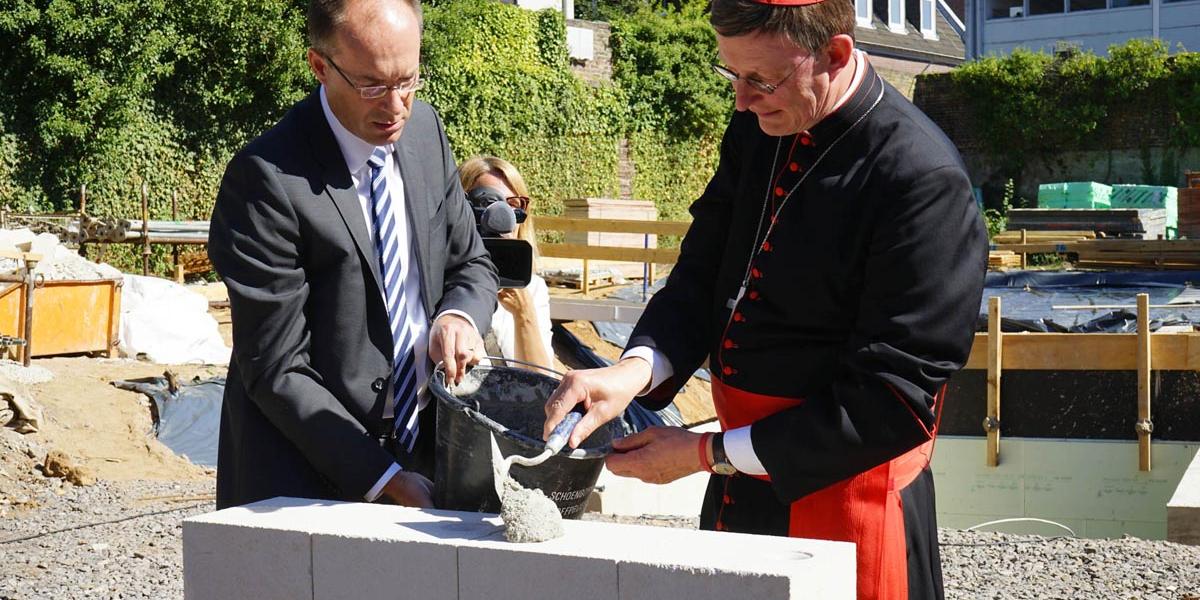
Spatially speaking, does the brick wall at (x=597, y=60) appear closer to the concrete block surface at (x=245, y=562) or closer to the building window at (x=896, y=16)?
the building window at (x=896, y=16)

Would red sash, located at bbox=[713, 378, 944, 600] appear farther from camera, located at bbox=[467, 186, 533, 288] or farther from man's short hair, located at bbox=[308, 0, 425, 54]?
camera, located at bbox=[467, 186, 533, 288]

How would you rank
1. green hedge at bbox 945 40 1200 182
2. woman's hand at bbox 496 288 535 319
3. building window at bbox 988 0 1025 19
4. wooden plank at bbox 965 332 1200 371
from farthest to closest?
building window at bbox 988 0 1025 19, green hedge at bbox 945 40 1200 182, wooden plank at bbox 965 332 1200 371, woman's hand at bbox 496 288 535 319

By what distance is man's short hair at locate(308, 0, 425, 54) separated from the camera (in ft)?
8.38

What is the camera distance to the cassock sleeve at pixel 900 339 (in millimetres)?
2098

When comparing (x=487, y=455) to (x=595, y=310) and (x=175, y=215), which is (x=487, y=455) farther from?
(x=175, y=215)

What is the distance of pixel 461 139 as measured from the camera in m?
22.2

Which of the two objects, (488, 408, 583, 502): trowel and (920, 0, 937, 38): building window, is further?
(920, 0, 937, 38): building window

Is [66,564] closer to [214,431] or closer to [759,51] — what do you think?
[214,431]

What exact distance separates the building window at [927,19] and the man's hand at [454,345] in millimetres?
40500

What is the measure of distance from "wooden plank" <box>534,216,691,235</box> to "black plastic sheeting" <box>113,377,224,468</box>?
552cm

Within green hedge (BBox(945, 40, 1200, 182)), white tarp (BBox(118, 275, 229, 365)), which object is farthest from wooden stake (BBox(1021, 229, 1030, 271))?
white tarp (BBox(118, 275, 229, 365))

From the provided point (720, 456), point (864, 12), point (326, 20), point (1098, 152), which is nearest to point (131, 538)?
point (326, 20)

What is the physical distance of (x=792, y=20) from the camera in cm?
208

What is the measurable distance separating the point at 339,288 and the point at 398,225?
228mm
